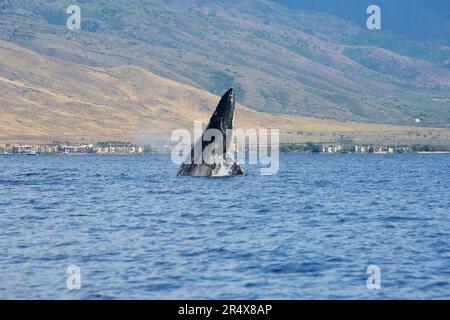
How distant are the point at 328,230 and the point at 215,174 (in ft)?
107

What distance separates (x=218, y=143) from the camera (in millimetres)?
69375

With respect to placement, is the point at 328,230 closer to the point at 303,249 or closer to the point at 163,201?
the point at 303,249

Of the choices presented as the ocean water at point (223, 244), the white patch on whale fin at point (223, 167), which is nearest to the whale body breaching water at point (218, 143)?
the white patch on whale fin at point (223, 167)

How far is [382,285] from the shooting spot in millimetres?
31172

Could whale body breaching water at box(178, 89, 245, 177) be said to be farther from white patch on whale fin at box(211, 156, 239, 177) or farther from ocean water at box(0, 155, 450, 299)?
ocean water at box(0, 155, 450, 299)

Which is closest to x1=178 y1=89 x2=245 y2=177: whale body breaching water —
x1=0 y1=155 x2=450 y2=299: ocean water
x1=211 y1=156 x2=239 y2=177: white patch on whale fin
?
x1=211 y1=156 x2=239 y2=177: white patch on whale fin

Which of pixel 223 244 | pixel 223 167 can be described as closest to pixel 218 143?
pixel 223 167

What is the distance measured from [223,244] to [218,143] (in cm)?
2964

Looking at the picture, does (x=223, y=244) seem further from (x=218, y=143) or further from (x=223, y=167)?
(x=223, y=167)

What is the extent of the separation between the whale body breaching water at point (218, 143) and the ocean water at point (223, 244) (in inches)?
127

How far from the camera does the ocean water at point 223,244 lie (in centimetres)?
3092

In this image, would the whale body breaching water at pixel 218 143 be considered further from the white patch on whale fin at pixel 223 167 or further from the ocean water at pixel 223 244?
the ocean water at pixel 223 244

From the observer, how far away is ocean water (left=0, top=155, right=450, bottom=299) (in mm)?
30922
